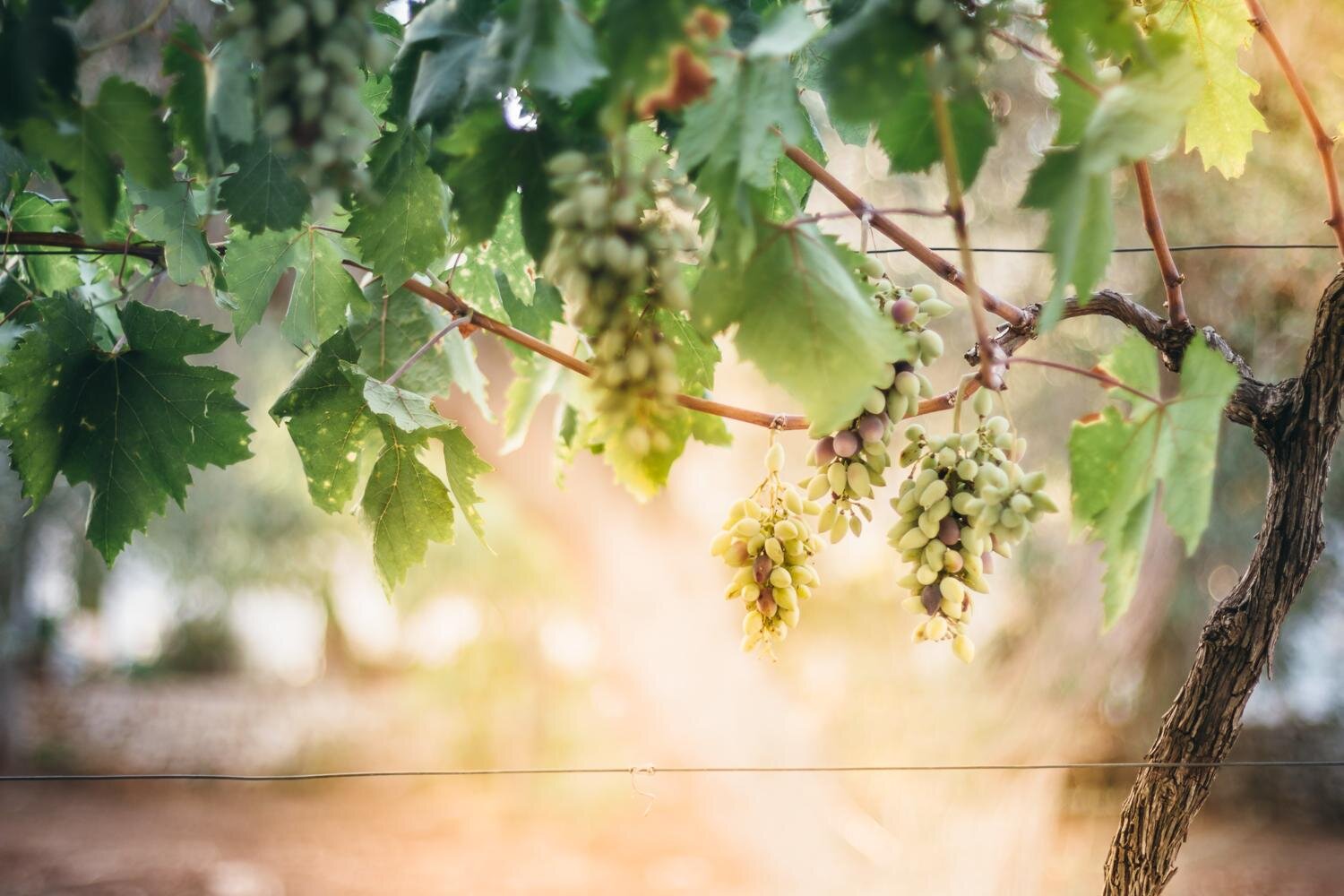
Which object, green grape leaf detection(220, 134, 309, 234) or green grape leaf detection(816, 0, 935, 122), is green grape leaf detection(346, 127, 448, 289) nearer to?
green grape leaf detection(220, 134, 309, 234)

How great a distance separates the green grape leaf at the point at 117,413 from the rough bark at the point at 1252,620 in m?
0.72

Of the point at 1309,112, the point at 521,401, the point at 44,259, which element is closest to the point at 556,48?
the point at 1309,112

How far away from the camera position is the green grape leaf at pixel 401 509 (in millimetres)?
607

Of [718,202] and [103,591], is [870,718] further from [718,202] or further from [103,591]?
[103,591]

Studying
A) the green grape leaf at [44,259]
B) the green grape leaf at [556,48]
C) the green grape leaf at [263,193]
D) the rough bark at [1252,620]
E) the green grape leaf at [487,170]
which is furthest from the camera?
the green grape leaf at [44,259]

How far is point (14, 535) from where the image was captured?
445cm

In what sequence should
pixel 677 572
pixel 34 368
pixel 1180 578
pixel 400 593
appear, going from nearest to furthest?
pixel 34 368, pixel 677 572, pixel 1180 578, pixel 400 593

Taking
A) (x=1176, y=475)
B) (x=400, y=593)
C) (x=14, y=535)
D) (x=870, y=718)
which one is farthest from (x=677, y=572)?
(x=14, y=535)

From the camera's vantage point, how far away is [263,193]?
1.82 ft

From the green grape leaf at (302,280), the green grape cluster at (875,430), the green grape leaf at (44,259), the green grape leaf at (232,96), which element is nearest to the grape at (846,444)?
the green grape cluster at (875,430)

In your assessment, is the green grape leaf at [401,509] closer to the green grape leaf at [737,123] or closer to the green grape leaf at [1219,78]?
the green grape leaf at [737,123]

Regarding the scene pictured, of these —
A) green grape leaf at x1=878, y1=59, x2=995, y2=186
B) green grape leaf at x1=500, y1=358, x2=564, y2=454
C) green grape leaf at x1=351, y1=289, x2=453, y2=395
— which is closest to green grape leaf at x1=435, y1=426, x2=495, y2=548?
green grape leaf at x1=351, y1=289, x2=453, y2=395

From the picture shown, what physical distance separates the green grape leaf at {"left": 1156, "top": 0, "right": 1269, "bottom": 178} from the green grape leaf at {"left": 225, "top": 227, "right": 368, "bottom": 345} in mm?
639

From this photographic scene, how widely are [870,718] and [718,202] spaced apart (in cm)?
283
